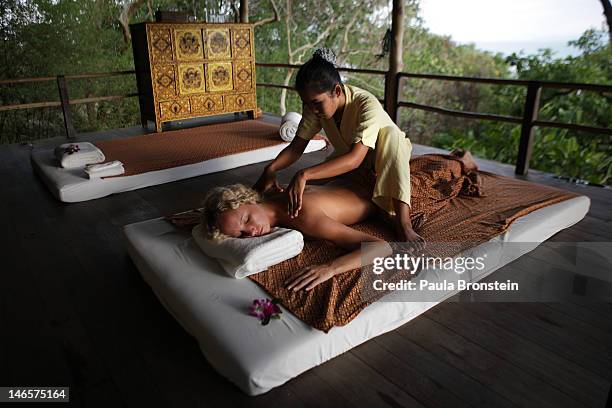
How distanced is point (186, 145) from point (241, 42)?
1.89 metres

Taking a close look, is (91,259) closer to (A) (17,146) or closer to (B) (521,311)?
(B) (521,311)

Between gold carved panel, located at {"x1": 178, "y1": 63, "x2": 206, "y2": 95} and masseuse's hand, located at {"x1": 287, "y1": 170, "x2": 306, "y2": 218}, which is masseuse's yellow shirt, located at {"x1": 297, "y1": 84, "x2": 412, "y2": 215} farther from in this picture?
gold carved panel, located at {"x1": 178, "y1": 63, "x2": 206, "y2": 95}

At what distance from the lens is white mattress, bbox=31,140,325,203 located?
2.87m

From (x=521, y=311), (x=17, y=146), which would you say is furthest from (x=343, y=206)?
(x=17, y=146)

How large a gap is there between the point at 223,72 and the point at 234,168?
6.50ft

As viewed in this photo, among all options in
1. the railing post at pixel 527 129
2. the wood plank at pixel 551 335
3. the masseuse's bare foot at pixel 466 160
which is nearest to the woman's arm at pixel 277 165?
the masseuse's bare foot at pixel 466 160

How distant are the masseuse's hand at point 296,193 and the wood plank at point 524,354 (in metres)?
0.64

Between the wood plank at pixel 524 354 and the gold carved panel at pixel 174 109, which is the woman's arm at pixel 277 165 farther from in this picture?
the gold carved panel at pixel 174 109

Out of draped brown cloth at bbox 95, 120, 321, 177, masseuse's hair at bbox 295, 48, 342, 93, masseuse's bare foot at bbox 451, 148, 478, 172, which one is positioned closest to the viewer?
masseuse's hair at bbox 295, 48, 342, 93

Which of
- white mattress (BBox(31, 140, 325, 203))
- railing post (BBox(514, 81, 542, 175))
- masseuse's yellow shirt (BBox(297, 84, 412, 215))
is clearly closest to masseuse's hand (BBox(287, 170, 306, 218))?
masseuse's yellow shirt (BBox(297, 84, 412, 215))

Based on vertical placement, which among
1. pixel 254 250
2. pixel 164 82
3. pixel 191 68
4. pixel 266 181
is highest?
pixel 191 68

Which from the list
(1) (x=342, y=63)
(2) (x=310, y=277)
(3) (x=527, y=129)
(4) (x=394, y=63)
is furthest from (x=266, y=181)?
(1) (x=342, y=63)

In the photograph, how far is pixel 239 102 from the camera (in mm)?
5336

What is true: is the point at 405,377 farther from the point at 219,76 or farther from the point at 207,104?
the point at 219,76
